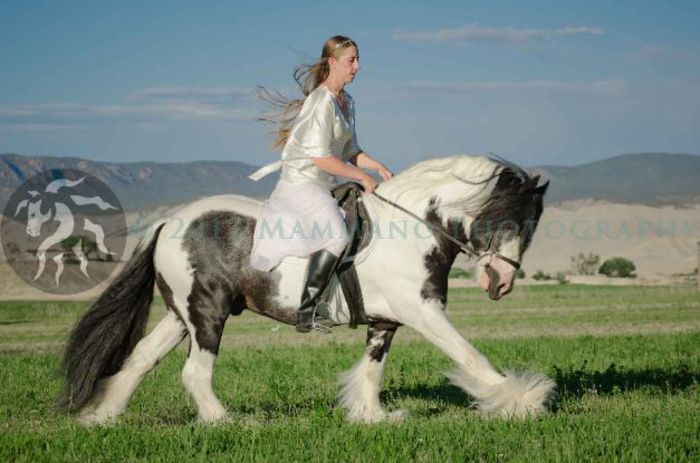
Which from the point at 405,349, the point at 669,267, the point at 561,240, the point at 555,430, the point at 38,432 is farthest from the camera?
the point at 561,240

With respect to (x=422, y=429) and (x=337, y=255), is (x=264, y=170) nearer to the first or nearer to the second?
(x=337, y=255)

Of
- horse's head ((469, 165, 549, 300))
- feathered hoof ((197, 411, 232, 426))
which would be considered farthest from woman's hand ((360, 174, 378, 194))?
feathered hoof ((197, 411, 232, 426))

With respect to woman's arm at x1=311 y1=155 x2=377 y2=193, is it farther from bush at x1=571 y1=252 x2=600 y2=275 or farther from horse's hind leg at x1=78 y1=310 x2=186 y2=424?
bush at x1=571 y1=252 x2=600 y2=275

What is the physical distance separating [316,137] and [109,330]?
7.98 feet

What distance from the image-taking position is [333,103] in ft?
25.5

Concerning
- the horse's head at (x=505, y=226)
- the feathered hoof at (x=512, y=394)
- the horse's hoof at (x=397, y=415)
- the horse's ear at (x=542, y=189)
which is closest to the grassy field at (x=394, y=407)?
the horse's hoof at (x=397, y=415)

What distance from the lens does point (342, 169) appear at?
7.75 m

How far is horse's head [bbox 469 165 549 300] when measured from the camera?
784 centimetres

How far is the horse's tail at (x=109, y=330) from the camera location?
8.14m

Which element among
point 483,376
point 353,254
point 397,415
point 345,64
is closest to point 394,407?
point 397,415

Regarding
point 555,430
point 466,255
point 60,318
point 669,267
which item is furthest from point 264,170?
point 669,267

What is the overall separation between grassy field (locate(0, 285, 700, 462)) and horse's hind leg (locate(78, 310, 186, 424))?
189 mm

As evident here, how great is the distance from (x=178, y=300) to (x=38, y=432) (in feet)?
4.92

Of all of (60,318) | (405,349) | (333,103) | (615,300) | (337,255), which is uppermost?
(333,103)
